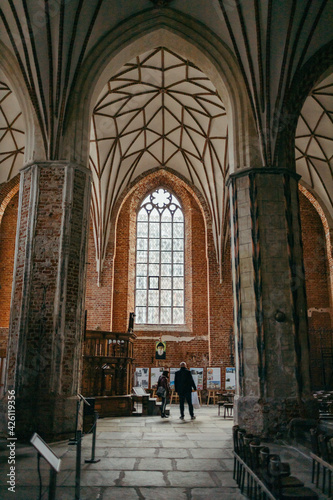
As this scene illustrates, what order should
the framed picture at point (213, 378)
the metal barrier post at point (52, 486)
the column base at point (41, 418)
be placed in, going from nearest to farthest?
the metal barrier post at point (52, 486), the column base at point (41, 418), the framed picture at point (213, 378)

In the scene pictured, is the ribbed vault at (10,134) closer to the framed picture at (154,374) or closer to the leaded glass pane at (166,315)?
the leaded glass pane at (166,315)

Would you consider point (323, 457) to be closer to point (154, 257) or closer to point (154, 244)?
point (154, 257)

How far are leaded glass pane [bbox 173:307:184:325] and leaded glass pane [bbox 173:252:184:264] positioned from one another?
2.19 m

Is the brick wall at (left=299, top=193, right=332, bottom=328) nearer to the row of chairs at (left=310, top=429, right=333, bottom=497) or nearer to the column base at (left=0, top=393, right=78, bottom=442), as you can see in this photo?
the column base at (left=0, top=393, right=78, bottom=442)

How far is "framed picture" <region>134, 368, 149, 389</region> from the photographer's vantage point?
17.5 meters

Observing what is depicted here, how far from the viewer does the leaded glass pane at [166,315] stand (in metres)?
18.6

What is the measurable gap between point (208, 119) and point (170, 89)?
6.30 feet

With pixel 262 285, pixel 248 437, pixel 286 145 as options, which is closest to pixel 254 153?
pixel 286 145

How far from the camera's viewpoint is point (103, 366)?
37.0 feet

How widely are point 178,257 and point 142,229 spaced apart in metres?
2.18

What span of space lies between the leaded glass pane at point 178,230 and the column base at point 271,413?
12.2 m

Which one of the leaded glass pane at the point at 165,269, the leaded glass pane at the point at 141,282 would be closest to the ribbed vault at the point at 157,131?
the leaded glass pane at the point at 141,282

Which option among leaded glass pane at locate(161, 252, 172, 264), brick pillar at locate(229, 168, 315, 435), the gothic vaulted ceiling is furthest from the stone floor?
leaded glass pane at locate(161, 252, 172, 264)

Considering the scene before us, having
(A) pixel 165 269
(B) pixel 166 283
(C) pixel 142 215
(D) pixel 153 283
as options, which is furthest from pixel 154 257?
(C) pixel 142 215
